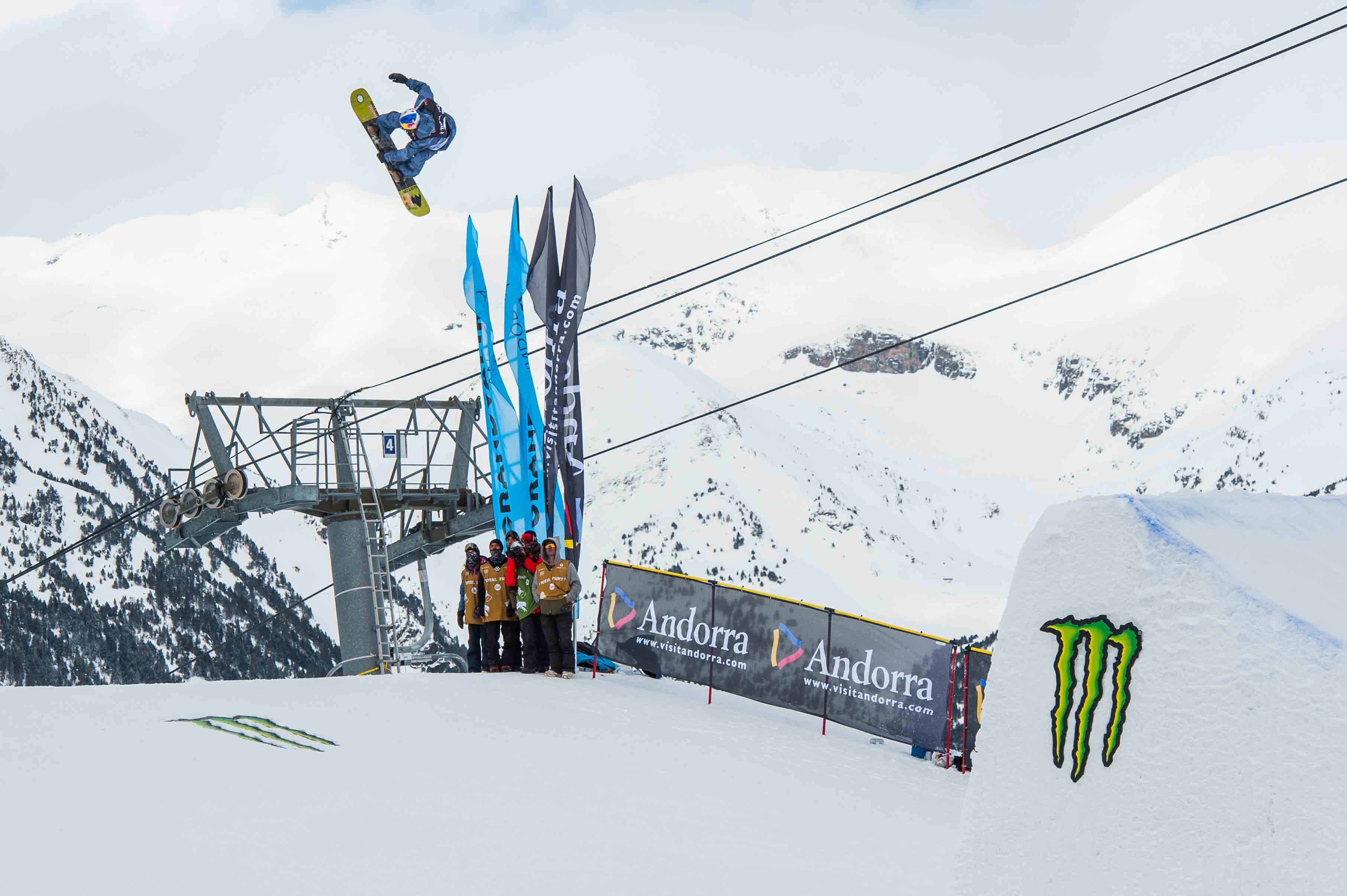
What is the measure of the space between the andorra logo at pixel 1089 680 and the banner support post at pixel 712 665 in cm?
1139

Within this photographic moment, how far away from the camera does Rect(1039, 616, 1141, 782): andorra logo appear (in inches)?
158

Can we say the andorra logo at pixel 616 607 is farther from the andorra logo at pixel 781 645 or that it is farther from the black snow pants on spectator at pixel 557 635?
the andorra logo at pixel 781 645

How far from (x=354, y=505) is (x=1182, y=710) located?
1652 centimetres

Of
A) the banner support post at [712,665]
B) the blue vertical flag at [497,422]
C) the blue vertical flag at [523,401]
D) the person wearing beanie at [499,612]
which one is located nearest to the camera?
the person wearing beanie at [499,612]

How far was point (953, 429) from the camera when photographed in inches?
7766

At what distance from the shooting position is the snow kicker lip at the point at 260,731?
390 inches

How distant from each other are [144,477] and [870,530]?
7526 centimetres

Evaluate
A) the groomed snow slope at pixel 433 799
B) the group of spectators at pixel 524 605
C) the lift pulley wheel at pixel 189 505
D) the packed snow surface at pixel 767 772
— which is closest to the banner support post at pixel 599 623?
the packed snow surface at pixel 767 772

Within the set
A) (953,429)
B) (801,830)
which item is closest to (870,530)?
(953,429)

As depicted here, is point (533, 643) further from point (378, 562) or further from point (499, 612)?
point (378, 562)

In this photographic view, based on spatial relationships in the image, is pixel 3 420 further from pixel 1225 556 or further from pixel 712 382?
pixel 1225 556

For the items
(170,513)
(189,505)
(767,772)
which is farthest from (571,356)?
(767,772)

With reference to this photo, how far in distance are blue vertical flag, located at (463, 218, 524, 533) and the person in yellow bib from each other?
10.3 ft

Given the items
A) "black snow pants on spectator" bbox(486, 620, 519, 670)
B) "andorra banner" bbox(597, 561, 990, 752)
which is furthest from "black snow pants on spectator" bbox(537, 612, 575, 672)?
"andorra banner" bbox(597, 561, 990, 752)
